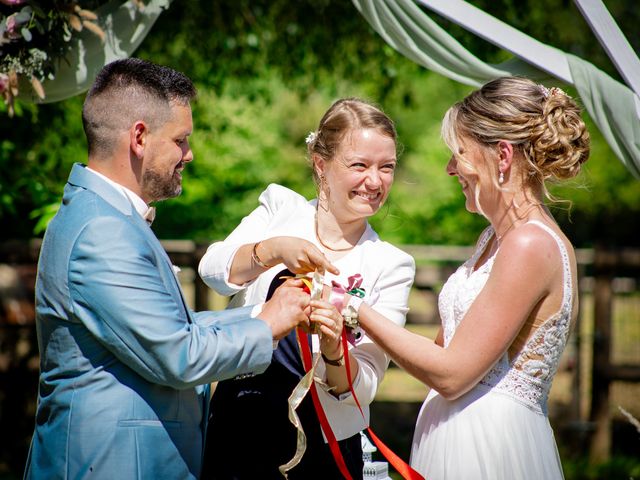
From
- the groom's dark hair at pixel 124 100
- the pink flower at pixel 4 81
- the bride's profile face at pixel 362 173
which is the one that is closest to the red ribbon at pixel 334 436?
the bride's profile face at pixel 362 173

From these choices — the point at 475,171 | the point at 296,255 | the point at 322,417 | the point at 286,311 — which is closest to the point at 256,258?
the point at 296,255

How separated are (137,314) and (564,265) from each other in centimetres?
148

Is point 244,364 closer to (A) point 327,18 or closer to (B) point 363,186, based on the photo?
(B) point 363,186

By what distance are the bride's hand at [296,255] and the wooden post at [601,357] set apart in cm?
534

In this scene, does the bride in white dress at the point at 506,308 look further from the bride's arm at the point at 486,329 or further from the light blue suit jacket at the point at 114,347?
the light blue suit jacket at the point at 114,347

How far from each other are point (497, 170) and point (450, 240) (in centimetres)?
1566

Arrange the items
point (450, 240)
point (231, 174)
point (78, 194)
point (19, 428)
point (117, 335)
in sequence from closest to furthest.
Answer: point (117, 335)
point (78, 194)
point (19, 428)
point (231, 174)
point (450, 240)

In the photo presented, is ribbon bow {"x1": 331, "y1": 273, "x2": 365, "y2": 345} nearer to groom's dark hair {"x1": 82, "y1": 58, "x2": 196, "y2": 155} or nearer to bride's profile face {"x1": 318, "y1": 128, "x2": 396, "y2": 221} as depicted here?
bride's profile face {"x1": 318, "y1": 128, "x2": 396, "y2": 221}

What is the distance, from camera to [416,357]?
9.53 ft

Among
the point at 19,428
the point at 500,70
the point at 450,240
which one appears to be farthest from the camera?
the point at 450,240

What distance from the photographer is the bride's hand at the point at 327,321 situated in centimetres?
286

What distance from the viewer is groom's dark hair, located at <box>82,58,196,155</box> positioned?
2.75m

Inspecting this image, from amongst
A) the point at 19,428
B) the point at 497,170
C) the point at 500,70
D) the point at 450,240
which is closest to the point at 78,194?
the point at 497,170

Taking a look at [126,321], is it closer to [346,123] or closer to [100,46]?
[346,123]
